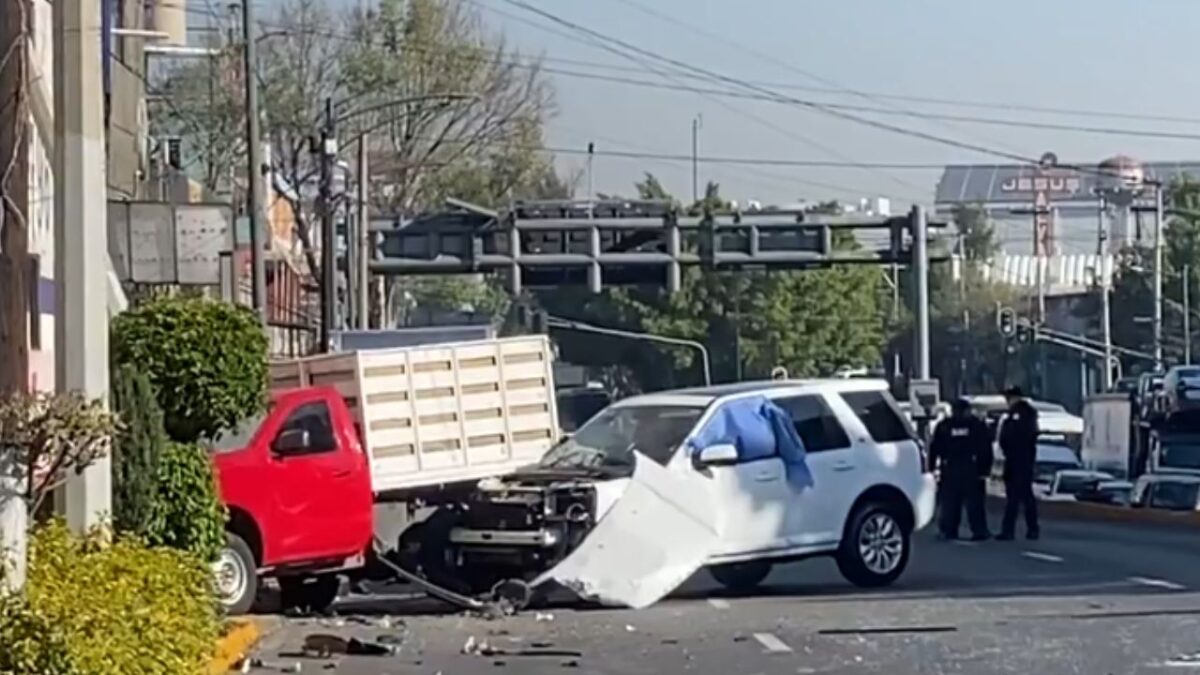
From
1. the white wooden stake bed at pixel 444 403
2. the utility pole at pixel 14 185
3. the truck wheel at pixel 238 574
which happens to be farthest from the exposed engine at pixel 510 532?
the utility pole at pixel 14 185

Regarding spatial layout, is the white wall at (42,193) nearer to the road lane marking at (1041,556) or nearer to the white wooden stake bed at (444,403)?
the white wooden stake bed at (444,403)

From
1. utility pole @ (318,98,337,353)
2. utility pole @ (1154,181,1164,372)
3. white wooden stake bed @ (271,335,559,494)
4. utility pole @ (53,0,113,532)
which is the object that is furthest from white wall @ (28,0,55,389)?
utility pole @ (1154,181,1164,372)

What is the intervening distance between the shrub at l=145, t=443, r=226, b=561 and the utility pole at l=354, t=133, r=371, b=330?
32.5m

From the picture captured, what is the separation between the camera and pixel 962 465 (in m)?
29.8

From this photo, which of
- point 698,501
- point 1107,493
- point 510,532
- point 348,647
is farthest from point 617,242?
point 348,647

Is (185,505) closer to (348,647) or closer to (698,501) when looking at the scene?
(348,647)

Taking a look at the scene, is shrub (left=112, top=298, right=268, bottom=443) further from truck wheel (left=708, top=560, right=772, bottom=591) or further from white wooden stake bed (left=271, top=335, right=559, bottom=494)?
truck wheel (left=708, top=560, right=772, bottom=591)

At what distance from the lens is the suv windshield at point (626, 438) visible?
21766 mm

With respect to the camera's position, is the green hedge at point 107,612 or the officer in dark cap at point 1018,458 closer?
the green hedge at point 107,612

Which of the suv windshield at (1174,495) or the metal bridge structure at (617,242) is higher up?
the metal bridge structure at (617,242)

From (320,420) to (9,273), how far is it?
30.3 ft

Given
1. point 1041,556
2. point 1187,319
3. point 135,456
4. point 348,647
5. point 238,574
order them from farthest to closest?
point 1187,319 → point 1041,556 → point 238,574 → point 348,647 → point 135,456

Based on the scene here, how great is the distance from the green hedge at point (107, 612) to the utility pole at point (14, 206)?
18.5 inches

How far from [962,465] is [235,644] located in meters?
14.6
